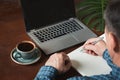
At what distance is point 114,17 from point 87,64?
0.37m

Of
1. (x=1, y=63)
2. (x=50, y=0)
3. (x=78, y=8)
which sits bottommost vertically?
(x=78, y=8)

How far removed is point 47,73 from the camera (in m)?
1.19

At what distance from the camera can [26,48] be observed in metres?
1.28

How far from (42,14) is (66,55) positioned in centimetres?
27

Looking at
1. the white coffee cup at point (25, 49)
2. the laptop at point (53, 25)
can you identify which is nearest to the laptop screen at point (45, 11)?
the laptop at point (53, 25)

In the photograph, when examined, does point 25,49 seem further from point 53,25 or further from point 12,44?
point 53,25

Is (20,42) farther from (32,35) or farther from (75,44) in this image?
(75,44)

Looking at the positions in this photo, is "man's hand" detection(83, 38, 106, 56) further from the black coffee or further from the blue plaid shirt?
the black coffee

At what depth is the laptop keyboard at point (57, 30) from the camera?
139 cm

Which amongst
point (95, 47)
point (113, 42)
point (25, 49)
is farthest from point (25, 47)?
point (113, 42)

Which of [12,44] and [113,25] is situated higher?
[113,25]

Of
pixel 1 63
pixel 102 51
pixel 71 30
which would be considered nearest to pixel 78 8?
pixel 71 30

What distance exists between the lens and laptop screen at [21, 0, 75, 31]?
1360mm

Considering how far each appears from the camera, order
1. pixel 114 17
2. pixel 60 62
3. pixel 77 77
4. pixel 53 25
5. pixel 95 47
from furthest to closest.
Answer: pixel 53 25 → pixel 95 47 → pixel 60 62 → pixel 77 77 → pixel 114 17
